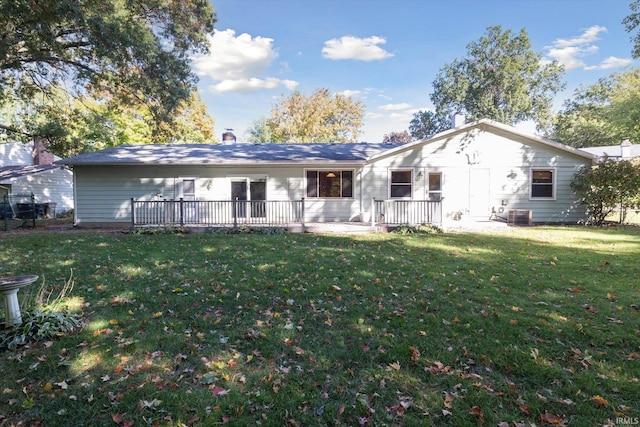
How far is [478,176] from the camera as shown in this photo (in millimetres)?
13836

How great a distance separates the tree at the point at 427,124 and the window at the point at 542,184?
66.5 feet

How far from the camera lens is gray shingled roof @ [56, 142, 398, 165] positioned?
12984 millimetres

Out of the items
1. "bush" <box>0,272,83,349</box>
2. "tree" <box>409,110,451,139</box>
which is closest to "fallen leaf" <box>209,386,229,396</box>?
"bush" <box>0,272,83,349</box>

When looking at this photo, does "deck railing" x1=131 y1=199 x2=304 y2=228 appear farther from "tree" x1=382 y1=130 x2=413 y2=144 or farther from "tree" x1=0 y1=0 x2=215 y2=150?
"tree" x1=382 y1=130 x2=413 y2=144

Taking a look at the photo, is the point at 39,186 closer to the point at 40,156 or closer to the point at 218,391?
the point at 40,156

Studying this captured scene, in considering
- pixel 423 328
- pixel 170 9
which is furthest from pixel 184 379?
pixel 170 9

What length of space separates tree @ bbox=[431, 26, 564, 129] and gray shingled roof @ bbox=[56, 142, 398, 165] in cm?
2010

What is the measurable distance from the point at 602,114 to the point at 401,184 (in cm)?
2881

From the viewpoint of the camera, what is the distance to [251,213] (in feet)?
43.8

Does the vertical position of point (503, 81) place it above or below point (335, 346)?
above

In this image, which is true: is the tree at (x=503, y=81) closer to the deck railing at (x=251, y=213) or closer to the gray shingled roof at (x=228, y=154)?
the gray shingled roof at (x=228, y=154)

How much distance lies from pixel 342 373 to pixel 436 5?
17.3 metres

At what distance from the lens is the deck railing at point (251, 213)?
1209 centimetres

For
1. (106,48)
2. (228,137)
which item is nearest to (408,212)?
(228,137)
